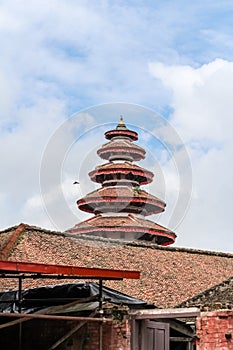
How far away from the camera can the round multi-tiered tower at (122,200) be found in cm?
3369

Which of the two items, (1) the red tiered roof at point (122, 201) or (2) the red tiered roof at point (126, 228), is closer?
(2) the red tiered roof at point (126, 228)

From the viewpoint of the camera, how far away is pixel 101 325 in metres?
14.1

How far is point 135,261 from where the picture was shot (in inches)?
917

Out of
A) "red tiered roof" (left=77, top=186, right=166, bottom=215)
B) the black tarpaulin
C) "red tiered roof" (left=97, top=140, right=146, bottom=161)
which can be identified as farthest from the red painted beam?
"red tiered roof" (left=97, top=140, right=146, bottom=161)

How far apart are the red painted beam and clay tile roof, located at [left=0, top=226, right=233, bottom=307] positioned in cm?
496

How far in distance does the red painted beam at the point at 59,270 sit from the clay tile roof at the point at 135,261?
16.3 ft

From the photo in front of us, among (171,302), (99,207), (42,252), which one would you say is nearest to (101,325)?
(171,302)

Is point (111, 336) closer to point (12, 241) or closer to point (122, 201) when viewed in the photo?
point (12, 241)

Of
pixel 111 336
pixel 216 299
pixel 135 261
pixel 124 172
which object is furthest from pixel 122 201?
pixel 111 336

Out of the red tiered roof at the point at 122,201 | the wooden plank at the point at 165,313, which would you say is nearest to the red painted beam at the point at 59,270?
the wooden plank at the point at 165,313

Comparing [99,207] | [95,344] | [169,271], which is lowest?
[95,344]

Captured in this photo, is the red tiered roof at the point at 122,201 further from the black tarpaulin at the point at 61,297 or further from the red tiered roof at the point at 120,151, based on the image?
the black tarpaulin at the point at 61,297

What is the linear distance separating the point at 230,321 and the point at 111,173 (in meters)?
22.9

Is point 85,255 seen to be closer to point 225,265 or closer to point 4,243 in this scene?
point 4,243
